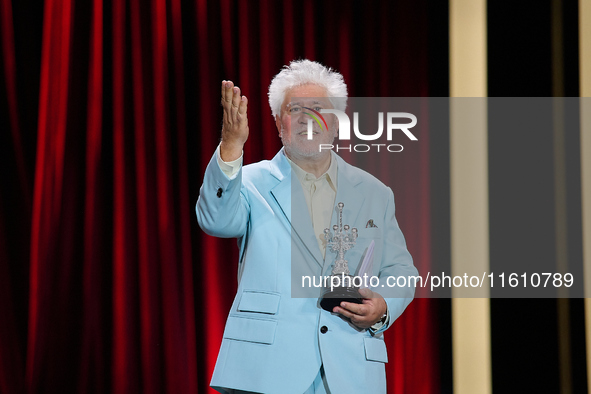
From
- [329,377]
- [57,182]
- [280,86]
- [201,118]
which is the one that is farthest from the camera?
[201,118]

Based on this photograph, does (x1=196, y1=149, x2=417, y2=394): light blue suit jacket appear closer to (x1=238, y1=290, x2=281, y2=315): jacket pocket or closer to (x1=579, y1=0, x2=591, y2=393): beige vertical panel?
(x1=238, y1=290, x2=281, y2=315): jacket pocket

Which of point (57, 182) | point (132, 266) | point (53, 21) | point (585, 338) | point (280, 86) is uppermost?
point (53, 21)

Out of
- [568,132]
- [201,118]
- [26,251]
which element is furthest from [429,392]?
[26,251]

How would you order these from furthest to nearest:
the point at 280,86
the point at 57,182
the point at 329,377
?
the point at 57,182, the point at 280,86, the point at 329,377

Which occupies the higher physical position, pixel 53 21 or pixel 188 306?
pixel 53 21

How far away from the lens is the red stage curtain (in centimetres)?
242

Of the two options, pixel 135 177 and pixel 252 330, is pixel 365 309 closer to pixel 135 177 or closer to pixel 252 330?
pixel 252 330

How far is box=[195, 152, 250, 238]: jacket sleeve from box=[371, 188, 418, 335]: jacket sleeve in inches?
15.9

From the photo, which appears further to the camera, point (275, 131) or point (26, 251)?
point (275, 131)

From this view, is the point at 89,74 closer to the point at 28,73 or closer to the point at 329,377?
the point at 28,73

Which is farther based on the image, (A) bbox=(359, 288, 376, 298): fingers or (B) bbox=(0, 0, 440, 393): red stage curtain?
(B) bbox=(0, 0, 440, 393): red stage curtain

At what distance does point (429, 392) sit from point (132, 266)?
53.2 inches

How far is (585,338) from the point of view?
2656mm

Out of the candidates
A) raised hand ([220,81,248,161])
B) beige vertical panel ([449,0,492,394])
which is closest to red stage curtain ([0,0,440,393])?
beige vertical panel ([449,0,492,394])
